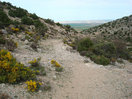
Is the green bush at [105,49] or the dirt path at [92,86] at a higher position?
the green bush at [105,49]

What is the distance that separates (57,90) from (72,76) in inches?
72.5

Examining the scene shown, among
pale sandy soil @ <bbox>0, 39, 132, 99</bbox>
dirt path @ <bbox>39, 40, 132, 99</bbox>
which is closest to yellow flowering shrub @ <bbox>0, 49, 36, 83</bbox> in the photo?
pale sandy soil @ <bbox>0, 39, 132, 99</bbox>

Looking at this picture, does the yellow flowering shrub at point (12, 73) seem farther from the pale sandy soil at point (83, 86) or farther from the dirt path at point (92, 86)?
the dirt path at point (92, 86)

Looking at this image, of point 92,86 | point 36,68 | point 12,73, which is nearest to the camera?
point 12,73

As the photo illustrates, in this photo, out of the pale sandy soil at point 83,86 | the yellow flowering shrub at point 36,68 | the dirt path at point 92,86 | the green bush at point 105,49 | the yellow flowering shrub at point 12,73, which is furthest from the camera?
the green bush at point 105,49

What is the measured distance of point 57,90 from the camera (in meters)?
4.84

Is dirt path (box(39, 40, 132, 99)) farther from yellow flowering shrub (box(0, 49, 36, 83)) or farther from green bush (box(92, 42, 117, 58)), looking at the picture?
green bush (box(92, 42, 117, 58))

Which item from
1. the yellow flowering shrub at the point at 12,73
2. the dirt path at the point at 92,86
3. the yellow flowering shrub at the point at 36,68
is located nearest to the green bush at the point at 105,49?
the dirt path at the point at 92,86

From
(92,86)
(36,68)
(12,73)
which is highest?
(12,73)

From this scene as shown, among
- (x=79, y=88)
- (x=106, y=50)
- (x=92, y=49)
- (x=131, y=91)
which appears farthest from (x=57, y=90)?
(x=106, y=50)

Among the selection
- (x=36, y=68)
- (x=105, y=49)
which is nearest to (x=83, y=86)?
(x=36, y=68)

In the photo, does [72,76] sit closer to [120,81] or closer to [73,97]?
[73,97]

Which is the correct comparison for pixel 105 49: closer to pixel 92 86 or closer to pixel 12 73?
pixel 92 86

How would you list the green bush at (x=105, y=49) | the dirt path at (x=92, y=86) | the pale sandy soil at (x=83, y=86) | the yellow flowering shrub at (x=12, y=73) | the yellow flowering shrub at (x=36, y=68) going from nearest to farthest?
the yellow flowering shrub at (x=12, y=73), the pale sandy soil at (x=83, y=86), the dirt path at (x=92, y=86), the yellow flowering shrub at (x=36, y=68), the green bush at (x=105, y=49)
